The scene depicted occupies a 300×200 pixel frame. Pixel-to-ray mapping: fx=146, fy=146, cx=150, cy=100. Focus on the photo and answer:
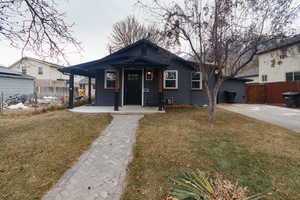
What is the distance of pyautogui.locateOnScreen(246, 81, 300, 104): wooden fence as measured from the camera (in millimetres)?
12469

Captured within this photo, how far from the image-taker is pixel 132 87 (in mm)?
9984

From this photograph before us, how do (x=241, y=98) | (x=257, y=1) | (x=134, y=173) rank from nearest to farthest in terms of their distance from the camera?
(x=134, y=173)
(x=257, y=1)
(x=241, y=98)

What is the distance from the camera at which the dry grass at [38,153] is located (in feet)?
7.79

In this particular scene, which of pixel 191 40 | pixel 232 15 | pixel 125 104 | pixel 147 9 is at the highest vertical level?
pixel 147 9

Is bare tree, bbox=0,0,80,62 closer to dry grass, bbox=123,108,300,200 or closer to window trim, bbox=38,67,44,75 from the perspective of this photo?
dry grass, bbox=123,108,300,200

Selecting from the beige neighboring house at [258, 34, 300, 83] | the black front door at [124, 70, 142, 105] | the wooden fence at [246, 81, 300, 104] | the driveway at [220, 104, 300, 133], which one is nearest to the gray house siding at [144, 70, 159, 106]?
the black front door at [124, 70, 142, 105]

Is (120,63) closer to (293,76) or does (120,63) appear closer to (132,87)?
(132,87)

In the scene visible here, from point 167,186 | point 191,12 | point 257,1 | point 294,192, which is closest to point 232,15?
point 257,1

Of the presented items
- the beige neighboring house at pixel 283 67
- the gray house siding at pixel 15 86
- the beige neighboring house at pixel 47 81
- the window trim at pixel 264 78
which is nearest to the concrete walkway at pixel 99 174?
the beige neighboring house at pixel 283 67

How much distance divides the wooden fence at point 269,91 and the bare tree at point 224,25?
9.85 meters

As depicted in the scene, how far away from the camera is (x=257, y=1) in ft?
17.4

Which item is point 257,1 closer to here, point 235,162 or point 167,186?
point 235,162

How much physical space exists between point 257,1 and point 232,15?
857mm

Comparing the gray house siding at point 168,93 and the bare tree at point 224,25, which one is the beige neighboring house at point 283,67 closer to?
the gray house siding at point 168,93
